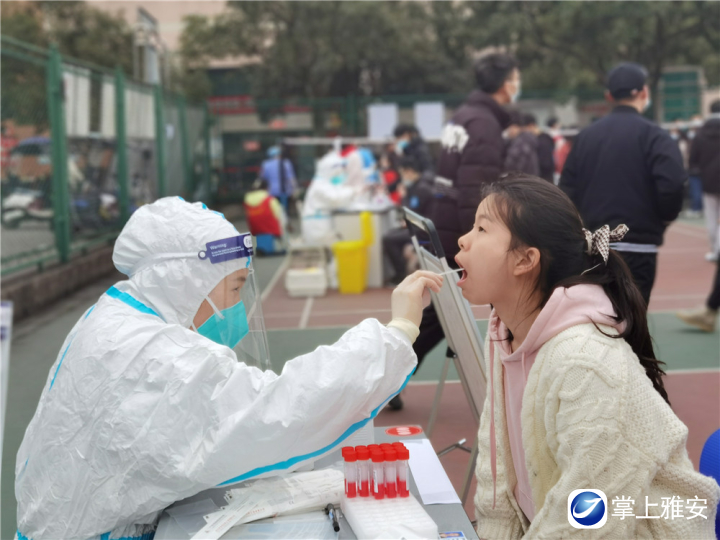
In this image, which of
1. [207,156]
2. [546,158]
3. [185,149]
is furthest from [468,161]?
[207,156]

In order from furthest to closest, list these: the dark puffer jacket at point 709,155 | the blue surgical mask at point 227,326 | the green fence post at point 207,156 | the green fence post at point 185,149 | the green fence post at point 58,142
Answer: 1. the green fence post at point 207,156
2. the green fence post at point 185,149
3. the dark puffer jacket at point 709,155
4. the green fence post at point 58,142
5. the blue surgical mask at point 227,326

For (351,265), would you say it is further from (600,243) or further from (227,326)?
(600,243)

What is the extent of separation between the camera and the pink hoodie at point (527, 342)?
205cm

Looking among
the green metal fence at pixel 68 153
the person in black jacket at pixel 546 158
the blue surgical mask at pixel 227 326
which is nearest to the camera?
the blue surgical mask at pixel 227 326

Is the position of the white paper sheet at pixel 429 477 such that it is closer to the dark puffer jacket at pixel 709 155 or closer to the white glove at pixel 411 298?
the white glove at pixel 411 298

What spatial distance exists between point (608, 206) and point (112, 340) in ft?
11.4

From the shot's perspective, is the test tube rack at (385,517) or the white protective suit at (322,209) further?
the white protective suit at (322,209)

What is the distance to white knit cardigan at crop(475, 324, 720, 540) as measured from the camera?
189 centimetres

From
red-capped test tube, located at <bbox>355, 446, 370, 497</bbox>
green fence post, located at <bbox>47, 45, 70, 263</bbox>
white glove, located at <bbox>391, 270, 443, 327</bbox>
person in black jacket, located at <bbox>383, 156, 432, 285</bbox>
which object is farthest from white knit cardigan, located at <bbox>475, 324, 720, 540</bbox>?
green fence post, located at <bbox>47, 45, 70, 263</bbox>

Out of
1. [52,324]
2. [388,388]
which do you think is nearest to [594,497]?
[388,388]

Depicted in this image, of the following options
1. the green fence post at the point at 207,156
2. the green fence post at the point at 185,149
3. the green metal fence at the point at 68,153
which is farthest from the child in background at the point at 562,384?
the green fence post at the point at 207,156

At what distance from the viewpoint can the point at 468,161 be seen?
5.14 m

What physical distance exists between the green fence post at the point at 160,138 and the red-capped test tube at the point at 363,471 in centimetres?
1355

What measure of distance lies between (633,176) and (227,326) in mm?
3165
